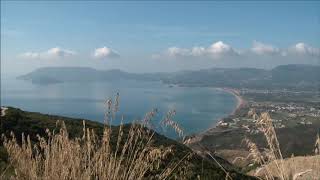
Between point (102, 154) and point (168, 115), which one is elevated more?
point (168, 115)

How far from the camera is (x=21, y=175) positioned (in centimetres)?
504

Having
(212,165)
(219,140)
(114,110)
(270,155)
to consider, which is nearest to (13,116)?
(212,165)

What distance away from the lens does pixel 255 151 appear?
365cm

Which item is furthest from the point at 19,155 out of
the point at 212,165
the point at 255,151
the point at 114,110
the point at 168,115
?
the point at 212,165

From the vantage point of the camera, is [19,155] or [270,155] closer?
[270,155]

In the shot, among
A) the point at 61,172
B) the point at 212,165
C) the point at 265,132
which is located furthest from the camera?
the point at 212,165

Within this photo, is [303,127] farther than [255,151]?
Yes

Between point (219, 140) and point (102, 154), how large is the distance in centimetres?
7878

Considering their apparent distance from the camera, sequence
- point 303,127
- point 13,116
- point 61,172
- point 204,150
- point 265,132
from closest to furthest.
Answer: point 265,132
point 204,150
point 61,172
point 13,116
point 303,127

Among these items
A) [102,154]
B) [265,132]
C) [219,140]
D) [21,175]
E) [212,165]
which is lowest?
[219,140]

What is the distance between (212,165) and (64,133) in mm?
5806

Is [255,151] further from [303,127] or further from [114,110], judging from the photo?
[303,127]

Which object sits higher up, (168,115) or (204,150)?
(168,115)

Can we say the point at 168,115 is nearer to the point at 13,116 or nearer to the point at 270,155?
the point at 270,155
